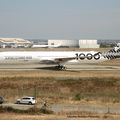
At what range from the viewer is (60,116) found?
125 ft

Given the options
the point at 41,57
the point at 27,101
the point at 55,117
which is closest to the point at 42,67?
the point at 41,57

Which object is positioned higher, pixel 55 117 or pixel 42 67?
pixel 42 67

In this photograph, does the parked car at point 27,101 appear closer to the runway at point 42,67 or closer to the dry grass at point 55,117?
the dry grass at point 55,117

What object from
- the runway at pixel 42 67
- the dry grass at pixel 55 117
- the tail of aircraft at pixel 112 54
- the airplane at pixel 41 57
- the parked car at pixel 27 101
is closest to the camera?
the dry grass at pixel 55 117

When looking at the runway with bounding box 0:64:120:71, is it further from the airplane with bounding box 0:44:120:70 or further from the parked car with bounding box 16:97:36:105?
the parked car with bounding box 16:97:36:105

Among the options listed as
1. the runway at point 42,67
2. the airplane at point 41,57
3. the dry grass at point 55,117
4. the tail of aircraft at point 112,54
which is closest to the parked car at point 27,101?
the dry grass at point 55,117

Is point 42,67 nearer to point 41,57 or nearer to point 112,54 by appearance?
point 41,57

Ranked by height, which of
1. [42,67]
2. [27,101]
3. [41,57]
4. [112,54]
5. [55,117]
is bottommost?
[55,117]

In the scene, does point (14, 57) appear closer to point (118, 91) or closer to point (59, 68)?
point (59, 68)

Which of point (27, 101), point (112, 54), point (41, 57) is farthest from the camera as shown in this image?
point (112, 54)

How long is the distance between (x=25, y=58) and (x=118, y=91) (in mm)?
23756

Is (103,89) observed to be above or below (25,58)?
below

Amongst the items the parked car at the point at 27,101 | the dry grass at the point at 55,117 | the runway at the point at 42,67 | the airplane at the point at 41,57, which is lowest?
the dry grass at the point at 55,117

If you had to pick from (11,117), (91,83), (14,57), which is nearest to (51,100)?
(11,117)
